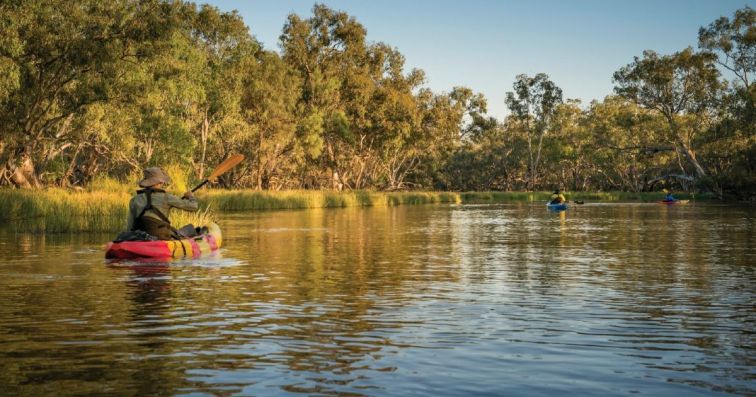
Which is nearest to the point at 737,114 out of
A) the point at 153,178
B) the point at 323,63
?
the point at 323,63

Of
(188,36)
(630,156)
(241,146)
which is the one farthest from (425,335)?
(630,156)

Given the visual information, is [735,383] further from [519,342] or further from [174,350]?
[174,350]

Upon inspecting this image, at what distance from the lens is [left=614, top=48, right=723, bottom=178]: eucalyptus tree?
258ft

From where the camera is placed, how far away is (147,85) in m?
39.0

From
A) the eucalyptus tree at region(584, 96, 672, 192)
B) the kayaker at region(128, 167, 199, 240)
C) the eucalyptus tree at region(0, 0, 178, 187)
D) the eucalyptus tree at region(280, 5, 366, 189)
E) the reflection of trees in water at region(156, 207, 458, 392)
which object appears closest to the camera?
the reflection of trees in water at region(156, 207, 458, 392)

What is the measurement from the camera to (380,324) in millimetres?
10258

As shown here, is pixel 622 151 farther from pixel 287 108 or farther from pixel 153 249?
pixel 153 249

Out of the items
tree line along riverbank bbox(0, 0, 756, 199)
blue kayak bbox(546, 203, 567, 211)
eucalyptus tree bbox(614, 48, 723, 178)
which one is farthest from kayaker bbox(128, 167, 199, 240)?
eucalyptus tree bbox(614, 48, 723, 178)

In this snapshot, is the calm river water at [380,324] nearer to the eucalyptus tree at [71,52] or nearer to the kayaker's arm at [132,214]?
the kayaker's arm at [132,214]

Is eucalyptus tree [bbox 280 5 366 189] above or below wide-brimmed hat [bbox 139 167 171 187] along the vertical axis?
above

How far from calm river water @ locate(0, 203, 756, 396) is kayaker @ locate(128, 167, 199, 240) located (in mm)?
978

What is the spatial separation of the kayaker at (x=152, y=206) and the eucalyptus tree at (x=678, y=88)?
69.2 meters

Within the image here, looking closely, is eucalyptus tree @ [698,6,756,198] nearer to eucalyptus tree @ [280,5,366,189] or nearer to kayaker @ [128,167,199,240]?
eucalyptus tree @ [280,5,366,189]

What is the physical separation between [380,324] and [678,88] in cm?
7695
